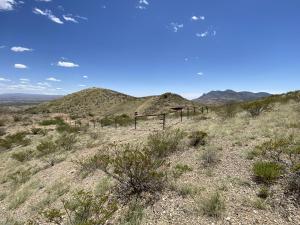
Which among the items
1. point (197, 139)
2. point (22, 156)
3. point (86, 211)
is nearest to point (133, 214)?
point (86, 211)

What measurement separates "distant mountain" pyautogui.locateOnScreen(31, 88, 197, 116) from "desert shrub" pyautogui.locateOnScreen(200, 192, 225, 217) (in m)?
33.2

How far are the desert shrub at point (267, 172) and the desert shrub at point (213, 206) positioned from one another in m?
1.53

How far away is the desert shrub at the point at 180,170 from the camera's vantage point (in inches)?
313

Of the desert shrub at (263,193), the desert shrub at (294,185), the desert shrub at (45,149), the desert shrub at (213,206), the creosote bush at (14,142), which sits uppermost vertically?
the desert shrub at (294,185)

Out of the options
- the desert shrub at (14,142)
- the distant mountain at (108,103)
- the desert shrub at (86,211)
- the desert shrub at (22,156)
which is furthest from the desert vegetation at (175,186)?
the distant mountain at (108,103)

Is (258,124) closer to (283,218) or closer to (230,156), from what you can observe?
(230,156)

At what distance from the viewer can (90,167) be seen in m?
9.76

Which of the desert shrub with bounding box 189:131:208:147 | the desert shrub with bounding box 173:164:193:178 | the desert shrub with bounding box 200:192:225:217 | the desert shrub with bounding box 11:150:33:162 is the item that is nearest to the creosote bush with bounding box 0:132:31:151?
the desert shrub with bounding box 11:150:33:162

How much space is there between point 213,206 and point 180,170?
2.38 meters

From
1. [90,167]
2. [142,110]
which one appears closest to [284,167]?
[90,167]

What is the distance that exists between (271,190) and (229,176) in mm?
1262

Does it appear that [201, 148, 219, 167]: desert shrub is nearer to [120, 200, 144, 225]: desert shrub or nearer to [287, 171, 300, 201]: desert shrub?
[287, 171, 300, 201]: desert shrub

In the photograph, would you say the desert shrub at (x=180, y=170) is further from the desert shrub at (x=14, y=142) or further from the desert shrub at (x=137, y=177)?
the desert shrub at (x=14, y=142)

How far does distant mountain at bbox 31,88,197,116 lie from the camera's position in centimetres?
4380
